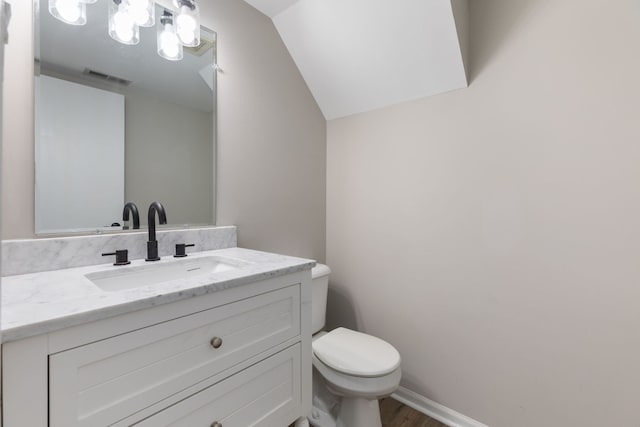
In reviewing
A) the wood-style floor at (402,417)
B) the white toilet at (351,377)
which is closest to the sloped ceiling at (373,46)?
the white toilet at (351,377)

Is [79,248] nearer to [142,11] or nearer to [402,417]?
[142,11]

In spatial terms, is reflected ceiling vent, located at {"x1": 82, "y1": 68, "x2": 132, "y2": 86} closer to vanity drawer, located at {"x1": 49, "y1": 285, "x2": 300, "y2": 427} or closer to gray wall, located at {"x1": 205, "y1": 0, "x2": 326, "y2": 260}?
gray wall, located at {"x1": 205, "y1": 0, "x2": 326, "y2": 260}

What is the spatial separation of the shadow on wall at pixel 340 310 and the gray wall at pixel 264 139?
0.31 metres

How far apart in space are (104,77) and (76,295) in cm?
87

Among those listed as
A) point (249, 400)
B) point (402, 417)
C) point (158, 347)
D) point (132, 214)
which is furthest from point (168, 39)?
point (402, 417)

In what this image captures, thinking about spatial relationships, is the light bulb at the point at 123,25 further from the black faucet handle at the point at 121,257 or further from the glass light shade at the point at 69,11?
the black faucet handle at the point at 121,257

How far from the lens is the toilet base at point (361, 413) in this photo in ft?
4.29

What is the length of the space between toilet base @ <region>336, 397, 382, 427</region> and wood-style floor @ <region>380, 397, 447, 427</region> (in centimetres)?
26

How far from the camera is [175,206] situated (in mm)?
1295

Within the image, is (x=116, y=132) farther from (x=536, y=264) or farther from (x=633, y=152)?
(x=633, y=152)

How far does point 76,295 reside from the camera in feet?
2.26

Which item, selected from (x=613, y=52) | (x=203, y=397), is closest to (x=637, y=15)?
(x=613, y=52)

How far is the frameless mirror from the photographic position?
99 centimetres

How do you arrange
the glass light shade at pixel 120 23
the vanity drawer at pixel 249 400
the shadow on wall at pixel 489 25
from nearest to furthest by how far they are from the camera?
the vanity drawer at pixel 249 400 → the glass light shade at pixel 120 23 → the shadow on wall at pixel 489 25
